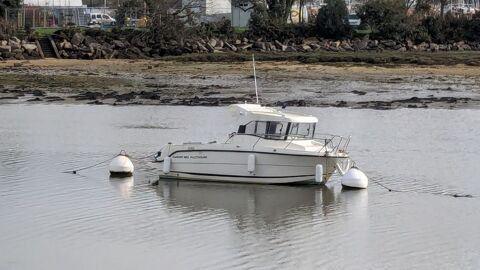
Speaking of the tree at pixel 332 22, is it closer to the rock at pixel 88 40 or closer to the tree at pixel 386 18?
the tree at pixel 386 18

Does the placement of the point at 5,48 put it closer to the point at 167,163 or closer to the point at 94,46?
the point at 94,46

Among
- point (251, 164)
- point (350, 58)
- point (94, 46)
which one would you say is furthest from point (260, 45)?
point (251, 164)

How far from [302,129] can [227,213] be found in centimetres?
357

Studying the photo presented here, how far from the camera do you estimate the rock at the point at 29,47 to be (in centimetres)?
5681

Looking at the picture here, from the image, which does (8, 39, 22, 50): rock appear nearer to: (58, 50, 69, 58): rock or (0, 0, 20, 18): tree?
(58, 50, 69, 58): rock

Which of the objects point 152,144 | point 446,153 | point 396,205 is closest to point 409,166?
point 446,153

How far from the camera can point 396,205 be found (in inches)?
768

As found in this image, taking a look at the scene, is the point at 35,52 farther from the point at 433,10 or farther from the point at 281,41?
the point at 433,10

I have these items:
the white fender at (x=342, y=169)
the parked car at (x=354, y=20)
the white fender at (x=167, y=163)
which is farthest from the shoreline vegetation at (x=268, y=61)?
the white fender at (x=167, y=163)

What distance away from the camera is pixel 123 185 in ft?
70.4

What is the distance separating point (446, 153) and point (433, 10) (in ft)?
175

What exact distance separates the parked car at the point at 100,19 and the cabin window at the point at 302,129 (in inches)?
2164

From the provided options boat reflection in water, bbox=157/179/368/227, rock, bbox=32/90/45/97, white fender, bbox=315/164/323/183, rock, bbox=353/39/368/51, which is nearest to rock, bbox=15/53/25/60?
rock, bbox=32/90/45/97

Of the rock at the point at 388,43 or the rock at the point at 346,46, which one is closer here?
the rock at the point at 346,46
